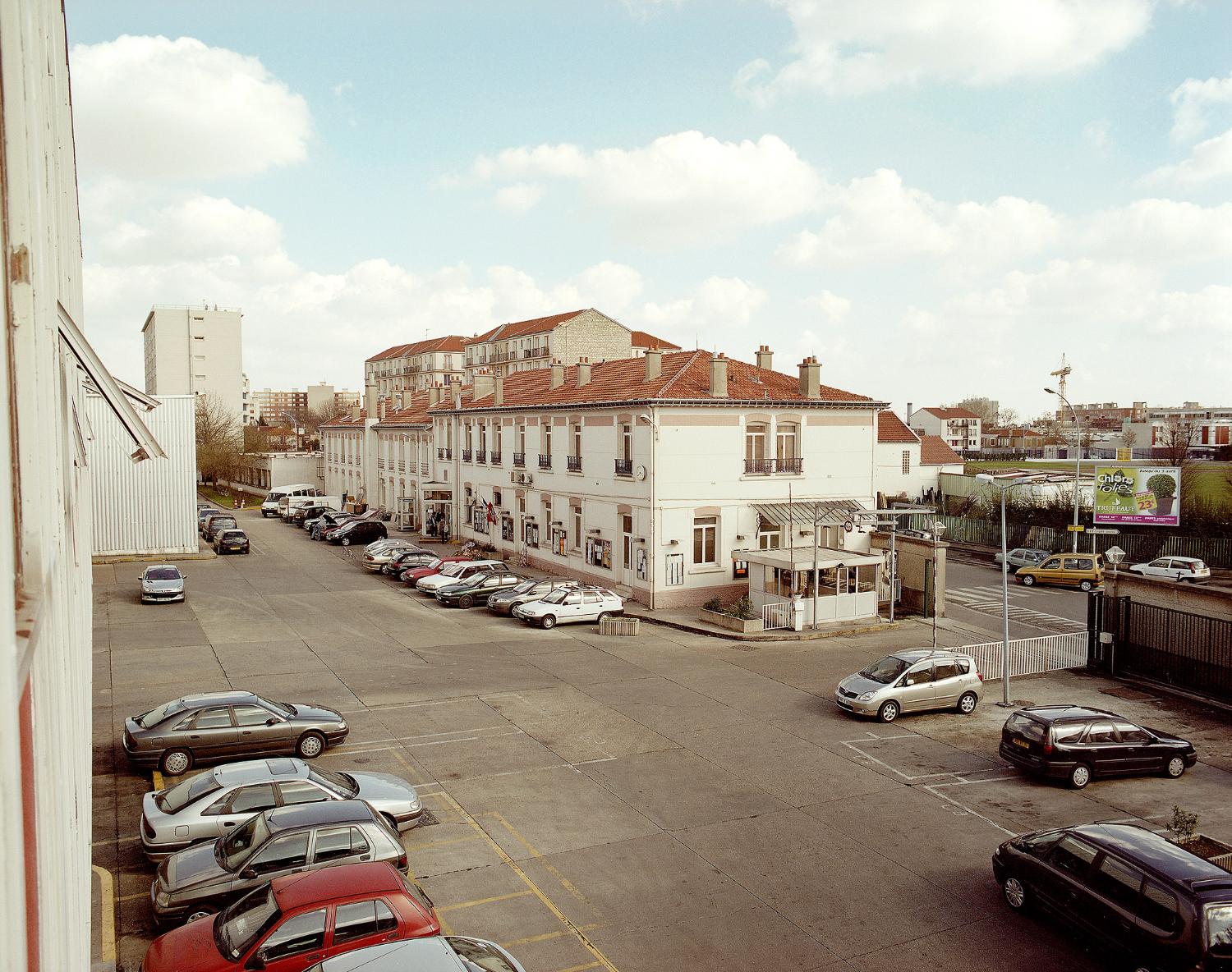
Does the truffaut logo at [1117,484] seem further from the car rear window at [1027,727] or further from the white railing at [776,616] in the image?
the car rear window at [1027,727]

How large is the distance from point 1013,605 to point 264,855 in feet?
110

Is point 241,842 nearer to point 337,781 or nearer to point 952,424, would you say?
point 337,781

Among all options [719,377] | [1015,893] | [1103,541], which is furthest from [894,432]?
[1015,893]

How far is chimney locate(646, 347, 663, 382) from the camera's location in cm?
3822

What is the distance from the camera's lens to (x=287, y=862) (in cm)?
1195

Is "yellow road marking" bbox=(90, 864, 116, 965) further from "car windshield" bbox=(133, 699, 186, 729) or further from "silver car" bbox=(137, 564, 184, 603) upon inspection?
"silver car" bbox=(137, 564, 184, 603)

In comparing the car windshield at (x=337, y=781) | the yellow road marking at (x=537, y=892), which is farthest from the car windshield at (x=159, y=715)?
the yellow road marking at (x=537, y=892)

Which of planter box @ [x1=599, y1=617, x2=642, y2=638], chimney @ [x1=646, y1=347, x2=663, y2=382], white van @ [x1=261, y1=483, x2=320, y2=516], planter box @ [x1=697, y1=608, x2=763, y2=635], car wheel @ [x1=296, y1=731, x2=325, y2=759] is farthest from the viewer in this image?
white van @ [x1=261, y1=483, x2=320, y2=516]

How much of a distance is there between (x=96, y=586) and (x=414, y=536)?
2195 centimetres

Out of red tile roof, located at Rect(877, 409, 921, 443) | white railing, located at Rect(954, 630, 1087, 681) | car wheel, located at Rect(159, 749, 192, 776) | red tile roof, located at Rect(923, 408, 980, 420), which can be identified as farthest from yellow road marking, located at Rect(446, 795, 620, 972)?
red tile roof, located at Rect(923, 408, 980, 420)

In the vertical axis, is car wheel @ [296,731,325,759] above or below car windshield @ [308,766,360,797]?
below

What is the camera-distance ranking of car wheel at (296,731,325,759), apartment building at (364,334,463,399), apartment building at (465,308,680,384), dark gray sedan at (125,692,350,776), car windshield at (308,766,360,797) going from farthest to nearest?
1. apartment building at (364,334,463,399)
2. apartment building at (465,308,680,384)
3. car wheel at (296,731,325,759)
4. dark gray sedan at (125,692,350,776)
5. car windshield at (308,766,360,797)

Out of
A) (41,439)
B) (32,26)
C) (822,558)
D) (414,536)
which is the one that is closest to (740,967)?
(41,439)

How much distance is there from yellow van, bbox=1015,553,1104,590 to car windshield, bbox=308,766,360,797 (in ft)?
120
